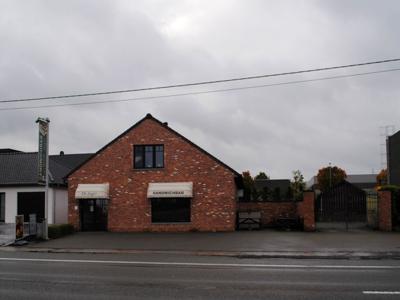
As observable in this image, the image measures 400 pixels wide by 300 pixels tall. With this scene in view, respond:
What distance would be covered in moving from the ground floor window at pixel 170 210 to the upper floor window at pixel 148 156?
2007 millimetres

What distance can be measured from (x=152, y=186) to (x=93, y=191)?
3.28 m

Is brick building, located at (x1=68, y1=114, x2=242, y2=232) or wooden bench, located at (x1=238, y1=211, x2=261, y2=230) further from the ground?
brick building, located at (x1=68, y1=114, x2=242, y2=232)

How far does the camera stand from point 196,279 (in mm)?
11602

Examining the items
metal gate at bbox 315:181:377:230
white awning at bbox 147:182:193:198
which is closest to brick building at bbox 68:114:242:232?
white awning at bbox 147:182:193:198

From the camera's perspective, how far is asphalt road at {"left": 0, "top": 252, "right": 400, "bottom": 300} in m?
9.64

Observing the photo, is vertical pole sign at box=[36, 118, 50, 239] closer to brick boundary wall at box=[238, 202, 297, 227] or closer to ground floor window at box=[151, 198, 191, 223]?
ground floor window at box=[151, 198, 191, 223]

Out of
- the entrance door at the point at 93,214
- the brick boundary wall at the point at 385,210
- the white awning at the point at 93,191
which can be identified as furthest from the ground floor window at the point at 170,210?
the brick boundary wall at the point at 385,210

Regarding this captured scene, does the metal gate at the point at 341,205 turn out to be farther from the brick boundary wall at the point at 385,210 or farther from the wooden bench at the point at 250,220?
the wooden bench at the point at 250,220

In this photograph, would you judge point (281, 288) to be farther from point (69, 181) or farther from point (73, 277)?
point (69, 181)

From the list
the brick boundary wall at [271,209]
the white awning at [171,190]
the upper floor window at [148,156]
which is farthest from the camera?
the brick boundary wall at [271,209]

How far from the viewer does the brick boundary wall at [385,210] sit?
26148 millimetres

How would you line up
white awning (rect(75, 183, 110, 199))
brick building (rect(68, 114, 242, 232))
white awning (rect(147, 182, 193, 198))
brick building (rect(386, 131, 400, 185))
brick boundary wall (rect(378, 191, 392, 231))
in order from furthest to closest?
brick building (rect(386, 131, 400, 185))
white awning (rect(75, 183, 110, 199))
brick building (rect(68, 114, 242, 232))
white awning (rect(147, 182, 193, 198))
brick boundary wall (rect(378, 191, 392, 231))

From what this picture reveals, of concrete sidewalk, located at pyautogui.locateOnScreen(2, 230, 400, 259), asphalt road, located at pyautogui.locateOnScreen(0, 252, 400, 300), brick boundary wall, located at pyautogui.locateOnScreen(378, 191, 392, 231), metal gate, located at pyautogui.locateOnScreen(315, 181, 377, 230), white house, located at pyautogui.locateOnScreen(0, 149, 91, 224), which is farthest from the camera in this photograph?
metal gate, located at pyautogui.locateOnScreen(315, 181, 377, 230)

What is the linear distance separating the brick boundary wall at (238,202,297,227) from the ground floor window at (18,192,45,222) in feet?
43.4
